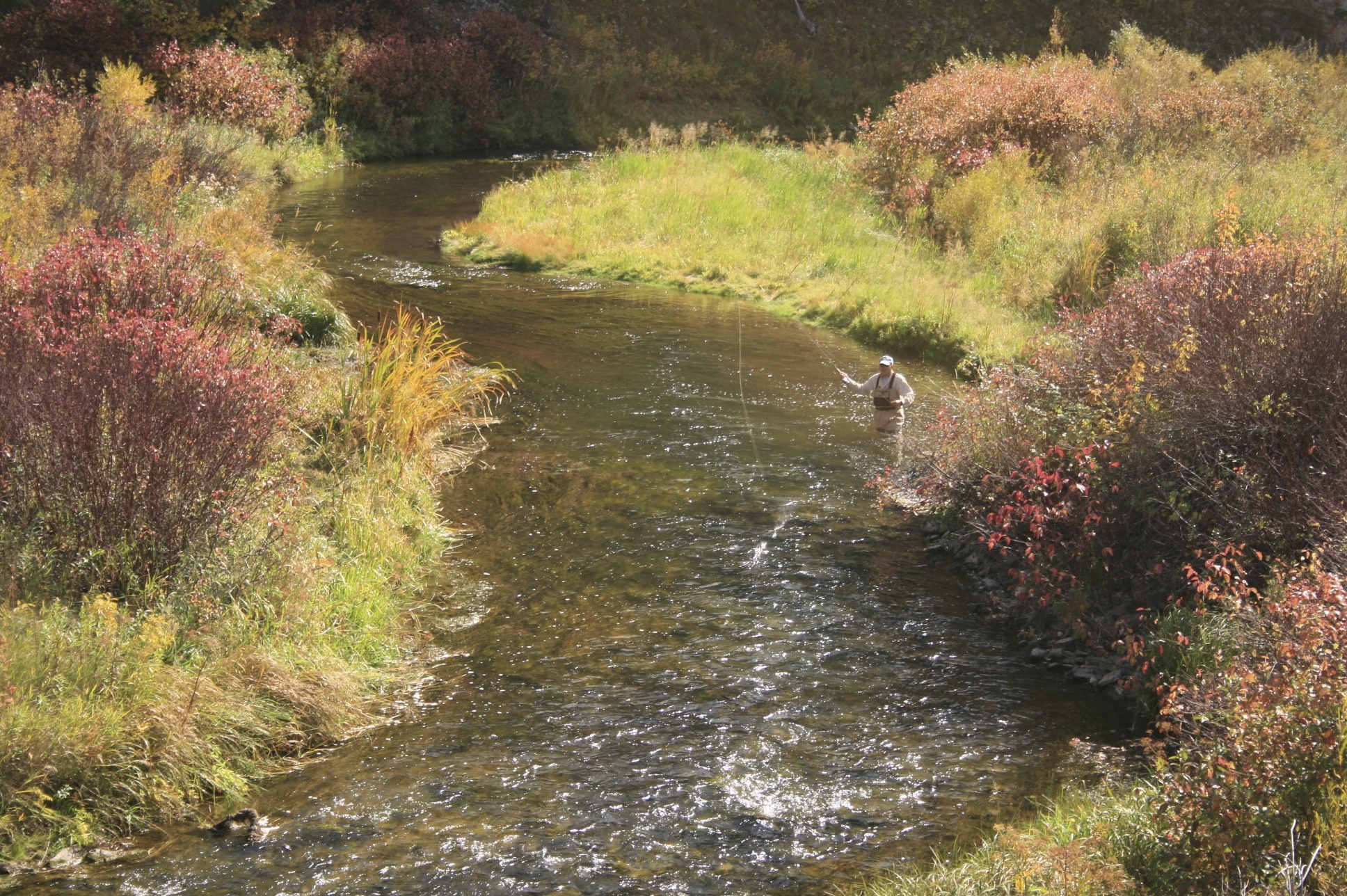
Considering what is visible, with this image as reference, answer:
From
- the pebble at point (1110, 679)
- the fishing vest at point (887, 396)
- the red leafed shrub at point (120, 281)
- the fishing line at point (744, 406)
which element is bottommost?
the pebble at point (1110, 679)

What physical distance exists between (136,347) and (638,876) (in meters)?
4.89

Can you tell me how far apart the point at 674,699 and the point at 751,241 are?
14.5 metres

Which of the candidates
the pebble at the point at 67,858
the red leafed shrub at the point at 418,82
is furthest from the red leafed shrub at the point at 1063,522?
the red leafed shrub at the point at 418,82

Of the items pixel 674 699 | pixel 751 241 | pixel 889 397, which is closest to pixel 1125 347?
pixel 889 397

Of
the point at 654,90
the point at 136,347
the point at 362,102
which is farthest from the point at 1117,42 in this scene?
the point at 136,347

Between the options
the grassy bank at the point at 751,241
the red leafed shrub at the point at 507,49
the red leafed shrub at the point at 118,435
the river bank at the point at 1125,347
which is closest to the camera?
the river bank at the point at 1125,347

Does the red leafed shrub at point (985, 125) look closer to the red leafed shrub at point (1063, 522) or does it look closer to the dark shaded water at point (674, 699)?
the dark shaded water at point (674, 699)

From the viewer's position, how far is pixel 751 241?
21.0 meters

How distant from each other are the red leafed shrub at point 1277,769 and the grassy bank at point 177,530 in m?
4.89

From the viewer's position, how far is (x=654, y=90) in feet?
123

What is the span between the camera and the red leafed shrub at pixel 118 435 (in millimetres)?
7465

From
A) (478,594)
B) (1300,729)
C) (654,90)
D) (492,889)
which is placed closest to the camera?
(1300,729)

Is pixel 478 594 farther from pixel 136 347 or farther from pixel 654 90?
pixel 654 90

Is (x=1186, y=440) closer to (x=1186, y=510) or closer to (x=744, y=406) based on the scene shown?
(x=1186, y=510)
